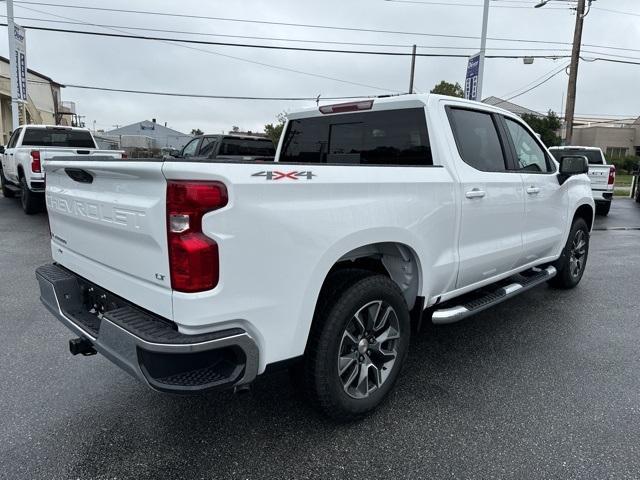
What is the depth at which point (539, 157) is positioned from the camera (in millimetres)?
4719

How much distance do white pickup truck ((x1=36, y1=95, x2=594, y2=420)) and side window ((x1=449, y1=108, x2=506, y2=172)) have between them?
2 centimetres

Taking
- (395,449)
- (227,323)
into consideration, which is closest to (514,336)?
(395,449)

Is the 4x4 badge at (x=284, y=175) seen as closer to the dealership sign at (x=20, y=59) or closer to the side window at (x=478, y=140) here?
the side window at (x=478, y=140)

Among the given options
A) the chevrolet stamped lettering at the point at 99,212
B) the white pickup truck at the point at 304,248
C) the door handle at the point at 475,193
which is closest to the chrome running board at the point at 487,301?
the white pickup truck at the point at 304,248

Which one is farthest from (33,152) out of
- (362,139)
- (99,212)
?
(99,212)

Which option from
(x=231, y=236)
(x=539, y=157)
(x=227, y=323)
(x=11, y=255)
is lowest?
(x=11, y=255)

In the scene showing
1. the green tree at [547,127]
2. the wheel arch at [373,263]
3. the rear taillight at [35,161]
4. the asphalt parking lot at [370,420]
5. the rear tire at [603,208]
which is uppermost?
the green tree at [547,127]

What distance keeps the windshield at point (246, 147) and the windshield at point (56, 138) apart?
333cm

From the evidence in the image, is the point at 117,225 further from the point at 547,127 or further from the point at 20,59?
the point at 547,127

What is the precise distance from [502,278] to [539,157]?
1312 mm

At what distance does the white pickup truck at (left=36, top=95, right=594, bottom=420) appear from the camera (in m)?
2.12

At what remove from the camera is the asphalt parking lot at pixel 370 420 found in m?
2.53

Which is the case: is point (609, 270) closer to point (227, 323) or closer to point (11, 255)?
point (227, 323)

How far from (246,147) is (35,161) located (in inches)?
192
